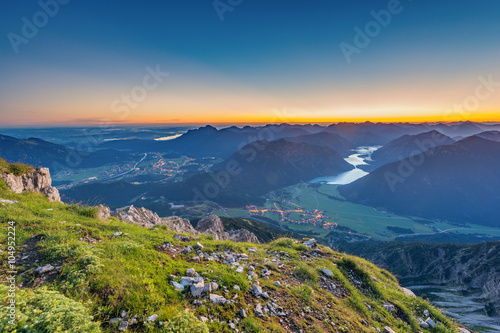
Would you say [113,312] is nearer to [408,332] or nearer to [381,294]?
[408,332]

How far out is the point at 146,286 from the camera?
6559 millimetres

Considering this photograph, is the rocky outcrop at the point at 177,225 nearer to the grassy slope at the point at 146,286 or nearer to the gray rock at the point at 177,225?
the gray rock at the point at 177,225

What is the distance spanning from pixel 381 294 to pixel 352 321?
470 centimetres

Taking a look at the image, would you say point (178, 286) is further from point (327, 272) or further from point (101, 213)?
point (101, 213)

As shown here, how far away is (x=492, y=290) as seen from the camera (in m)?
60.8

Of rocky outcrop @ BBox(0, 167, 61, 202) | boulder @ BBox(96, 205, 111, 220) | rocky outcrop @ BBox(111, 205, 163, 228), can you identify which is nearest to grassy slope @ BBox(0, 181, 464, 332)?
boulder @ BBox(96, 205, 111, 220)

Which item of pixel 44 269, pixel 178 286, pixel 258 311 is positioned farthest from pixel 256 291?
pixel 44 269

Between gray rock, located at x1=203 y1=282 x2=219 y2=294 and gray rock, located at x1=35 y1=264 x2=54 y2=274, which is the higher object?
gray rock, located at x1=35 y1=264 x2=54 y2=274

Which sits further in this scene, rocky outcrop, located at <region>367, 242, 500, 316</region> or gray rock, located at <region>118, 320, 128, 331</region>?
rocky outcrop, located at <region>367, 242, 500, 316</region>

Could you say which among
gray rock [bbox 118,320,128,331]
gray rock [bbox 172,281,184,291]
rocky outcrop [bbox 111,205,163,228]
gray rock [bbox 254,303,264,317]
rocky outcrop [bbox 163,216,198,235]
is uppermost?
gray rock [bbox 118,320,128,331]

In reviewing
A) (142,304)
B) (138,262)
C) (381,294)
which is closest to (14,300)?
(142,304)

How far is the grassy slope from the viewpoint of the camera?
537 cm

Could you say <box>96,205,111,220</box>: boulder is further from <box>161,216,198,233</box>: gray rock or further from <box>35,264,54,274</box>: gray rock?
<box>35,264,54,274</box>: gray rock

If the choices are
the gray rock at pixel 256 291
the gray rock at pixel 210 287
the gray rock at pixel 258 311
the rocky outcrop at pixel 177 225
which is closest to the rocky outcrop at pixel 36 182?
the rocky outcrop at pixel 177 225
